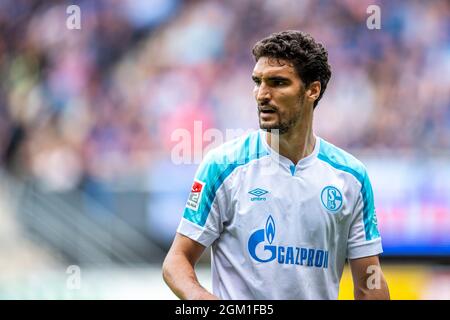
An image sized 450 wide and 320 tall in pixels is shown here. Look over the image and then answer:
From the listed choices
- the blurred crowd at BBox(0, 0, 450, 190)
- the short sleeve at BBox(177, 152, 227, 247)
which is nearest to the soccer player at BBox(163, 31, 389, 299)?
the short sleeve at BBox(177, 152, 227, 247)

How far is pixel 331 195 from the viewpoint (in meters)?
3.79

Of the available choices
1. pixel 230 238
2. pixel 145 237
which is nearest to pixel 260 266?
pixel 230 238

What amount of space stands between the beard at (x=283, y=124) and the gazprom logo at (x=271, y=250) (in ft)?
1.32

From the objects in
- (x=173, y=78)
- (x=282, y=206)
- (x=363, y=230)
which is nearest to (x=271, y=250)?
(x=282, y=206)

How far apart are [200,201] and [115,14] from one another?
232 inches

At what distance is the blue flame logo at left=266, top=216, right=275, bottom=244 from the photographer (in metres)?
3.66

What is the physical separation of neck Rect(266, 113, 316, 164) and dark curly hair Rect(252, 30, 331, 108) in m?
0.20

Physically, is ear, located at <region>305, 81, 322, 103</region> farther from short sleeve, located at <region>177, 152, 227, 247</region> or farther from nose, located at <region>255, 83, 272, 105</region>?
short sleeve, located at <region>177, 152, 227, 247</region>

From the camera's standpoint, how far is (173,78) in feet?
29.1

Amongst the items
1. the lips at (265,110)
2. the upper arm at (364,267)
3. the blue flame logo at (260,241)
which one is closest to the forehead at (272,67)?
the lips at (265,110)

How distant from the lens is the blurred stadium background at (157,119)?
821 cm

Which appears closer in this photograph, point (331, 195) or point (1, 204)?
point (331, 195)

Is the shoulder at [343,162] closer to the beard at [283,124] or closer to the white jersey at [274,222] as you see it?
the white jersey at [274,222]
